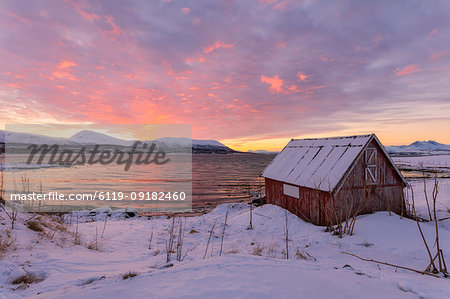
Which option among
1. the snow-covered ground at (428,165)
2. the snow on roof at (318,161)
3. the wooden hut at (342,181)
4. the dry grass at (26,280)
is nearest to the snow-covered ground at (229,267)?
the dry grass at (26,280)

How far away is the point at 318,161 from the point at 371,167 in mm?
3101

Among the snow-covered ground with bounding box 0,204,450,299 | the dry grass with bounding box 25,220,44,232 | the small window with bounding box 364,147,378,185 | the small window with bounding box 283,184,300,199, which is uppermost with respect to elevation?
the small window with bounding box 364,147,378,185

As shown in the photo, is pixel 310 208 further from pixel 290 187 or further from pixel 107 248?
pixel 107 248

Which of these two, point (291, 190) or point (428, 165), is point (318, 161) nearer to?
point (291, 190)

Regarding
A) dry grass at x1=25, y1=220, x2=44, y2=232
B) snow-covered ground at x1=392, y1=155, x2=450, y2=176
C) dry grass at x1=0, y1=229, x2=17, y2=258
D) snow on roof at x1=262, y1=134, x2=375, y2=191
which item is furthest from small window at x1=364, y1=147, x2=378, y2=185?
snow-covered ground at x1=392, y1=155, x2=450, y2=176

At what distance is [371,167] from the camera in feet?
46.0

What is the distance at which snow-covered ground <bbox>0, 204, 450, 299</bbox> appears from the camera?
4.60 metres

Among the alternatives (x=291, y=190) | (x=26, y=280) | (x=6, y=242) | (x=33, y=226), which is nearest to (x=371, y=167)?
(x=291, y=190)

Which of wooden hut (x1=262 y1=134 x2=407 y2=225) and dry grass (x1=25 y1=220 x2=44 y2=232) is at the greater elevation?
wooden hut (x1=262 y1=134 x2=407 y2=225)

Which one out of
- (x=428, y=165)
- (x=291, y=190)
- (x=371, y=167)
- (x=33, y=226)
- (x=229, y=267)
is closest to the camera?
(x=229, y=267)

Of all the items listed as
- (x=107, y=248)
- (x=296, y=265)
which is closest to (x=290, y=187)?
(x=296, y=265)

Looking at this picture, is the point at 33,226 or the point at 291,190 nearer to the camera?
the point at 33,226

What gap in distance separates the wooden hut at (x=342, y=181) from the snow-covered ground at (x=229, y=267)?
1287mm

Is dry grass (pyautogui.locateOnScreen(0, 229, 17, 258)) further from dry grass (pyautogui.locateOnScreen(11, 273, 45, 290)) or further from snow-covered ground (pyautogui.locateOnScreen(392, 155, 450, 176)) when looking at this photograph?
snow-covered ground (pyautogui.locateOnScreen(392, 155, 450, 176))
